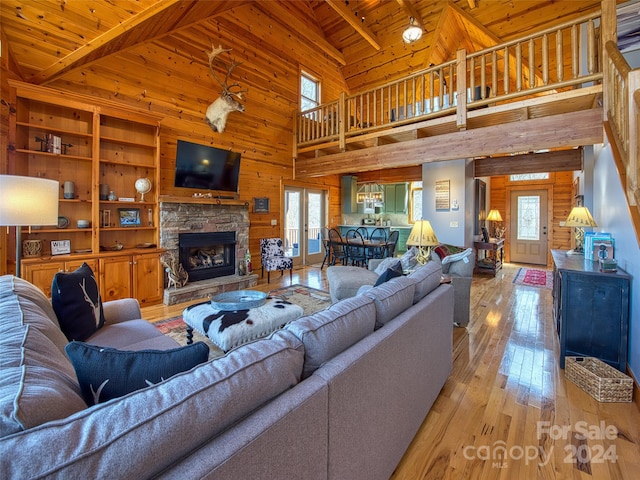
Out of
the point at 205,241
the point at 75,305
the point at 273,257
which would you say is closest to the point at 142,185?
the point at 205,241

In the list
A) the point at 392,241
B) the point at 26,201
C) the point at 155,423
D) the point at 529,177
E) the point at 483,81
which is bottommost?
the point at 155,423

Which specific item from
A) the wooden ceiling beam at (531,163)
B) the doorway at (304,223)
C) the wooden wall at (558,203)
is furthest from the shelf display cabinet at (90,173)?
the wooden wall at (558,203)

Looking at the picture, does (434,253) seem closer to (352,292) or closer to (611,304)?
(352,292)

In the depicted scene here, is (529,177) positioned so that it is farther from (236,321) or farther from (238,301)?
(236,321)

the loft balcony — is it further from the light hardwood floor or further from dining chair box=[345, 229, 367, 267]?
the light hardwood floor

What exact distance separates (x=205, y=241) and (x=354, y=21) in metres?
5.31

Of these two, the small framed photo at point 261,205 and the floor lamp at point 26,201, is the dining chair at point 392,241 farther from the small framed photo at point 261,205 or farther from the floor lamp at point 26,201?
the floor lamp at point 26,201

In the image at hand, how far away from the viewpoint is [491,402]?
2078 mm

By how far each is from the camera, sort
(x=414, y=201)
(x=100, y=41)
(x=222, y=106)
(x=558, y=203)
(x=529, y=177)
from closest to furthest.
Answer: (x=100, y=41)
(x=222, y=106)
(x=558, y=203)
(x=529, y=177)
(x=414, y=201)

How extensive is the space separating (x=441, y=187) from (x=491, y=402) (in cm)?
499

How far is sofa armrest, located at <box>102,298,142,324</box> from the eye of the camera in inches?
87.4

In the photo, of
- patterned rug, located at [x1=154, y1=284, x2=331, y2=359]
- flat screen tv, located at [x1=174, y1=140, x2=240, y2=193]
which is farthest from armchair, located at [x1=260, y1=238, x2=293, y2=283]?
flat screen tv, located at [x1=174, y1=140, x2=240, y2=193]

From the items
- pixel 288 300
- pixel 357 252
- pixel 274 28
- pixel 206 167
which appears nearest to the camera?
pixel 288 300

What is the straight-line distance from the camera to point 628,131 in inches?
84.8
